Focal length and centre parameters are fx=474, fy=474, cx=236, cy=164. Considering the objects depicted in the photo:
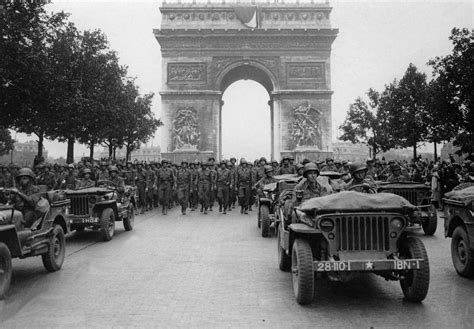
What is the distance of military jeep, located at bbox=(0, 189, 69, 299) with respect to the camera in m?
5.86

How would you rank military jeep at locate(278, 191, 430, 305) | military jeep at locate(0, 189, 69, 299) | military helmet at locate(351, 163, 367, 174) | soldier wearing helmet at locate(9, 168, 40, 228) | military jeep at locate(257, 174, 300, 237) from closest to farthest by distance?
military jeep at locate(278, 191, 430, 305)
military jeep at locate(0, 189, 69, 299)
soldier wearing helmet at locate(9, 168, 40, 228)
military helmet at locate(351, 163, 367, 174)
military jeep at locate(257, 174, 300, 237)

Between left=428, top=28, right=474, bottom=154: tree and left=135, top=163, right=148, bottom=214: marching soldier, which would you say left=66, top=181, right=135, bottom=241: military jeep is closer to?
left=135, top=163, right=148, bottom=214: marching soldier

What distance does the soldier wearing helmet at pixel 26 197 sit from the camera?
6.86 metres

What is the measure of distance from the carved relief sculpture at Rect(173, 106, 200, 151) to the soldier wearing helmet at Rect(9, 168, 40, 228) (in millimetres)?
27326

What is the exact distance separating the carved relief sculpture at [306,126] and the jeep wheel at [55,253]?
27.9 m

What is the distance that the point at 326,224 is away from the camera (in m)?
5.36

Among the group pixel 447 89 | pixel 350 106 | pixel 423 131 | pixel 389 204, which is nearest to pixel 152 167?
pixel 447 89

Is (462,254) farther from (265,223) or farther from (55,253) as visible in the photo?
(55,253)

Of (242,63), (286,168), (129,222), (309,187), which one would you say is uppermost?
(242,63)

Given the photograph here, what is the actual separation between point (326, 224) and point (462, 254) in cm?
296

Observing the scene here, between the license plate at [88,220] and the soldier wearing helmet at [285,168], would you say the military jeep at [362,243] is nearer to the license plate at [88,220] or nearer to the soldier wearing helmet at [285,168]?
the license plate at [88,220]

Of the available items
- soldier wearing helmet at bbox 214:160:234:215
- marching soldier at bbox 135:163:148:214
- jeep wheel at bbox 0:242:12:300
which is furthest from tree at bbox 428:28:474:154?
jeep wheel at bbox 0:242:12:300

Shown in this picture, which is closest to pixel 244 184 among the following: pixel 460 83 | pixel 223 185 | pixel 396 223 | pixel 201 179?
pixel 223 185

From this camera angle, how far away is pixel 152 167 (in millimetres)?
18344
